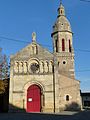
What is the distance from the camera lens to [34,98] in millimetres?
39938

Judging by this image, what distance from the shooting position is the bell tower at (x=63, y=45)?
52.8m

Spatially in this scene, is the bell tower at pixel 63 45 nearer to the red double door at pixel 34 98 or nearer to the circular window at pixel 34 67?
the circular window at pixel 34 67

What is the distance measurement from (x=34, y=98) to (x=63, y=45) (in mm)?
17803

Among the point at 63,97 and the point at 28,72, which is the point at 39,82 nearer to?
the point at 28,72

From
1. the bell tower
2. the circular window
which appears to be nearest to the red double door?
the circular window

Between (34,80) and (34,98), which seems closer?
(34,80)

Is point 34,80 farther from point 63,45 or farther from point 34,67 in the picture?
point 63,45

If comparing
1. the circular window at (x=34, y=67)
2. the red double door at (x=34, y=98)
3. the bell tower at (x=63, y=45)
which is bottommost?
the red double door at (x=34, y=98)

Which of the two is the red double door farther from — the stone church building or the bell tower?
the bell tower

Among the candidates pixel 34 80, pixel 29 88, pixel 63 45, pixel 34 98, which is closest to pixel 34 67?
pixel 34 80

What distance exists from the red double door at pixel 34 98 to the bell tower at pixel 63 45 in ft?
44.1

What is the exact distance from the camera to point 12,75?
39750mm

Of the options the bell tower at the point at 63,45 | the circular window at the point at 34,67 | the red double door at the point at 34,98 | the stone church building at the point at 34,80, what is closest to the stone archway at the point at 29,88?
the stone church building at the point at 34,80

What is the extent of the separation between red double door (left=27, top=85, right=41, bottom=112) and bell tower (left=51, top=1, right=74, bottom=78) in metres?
13.4
